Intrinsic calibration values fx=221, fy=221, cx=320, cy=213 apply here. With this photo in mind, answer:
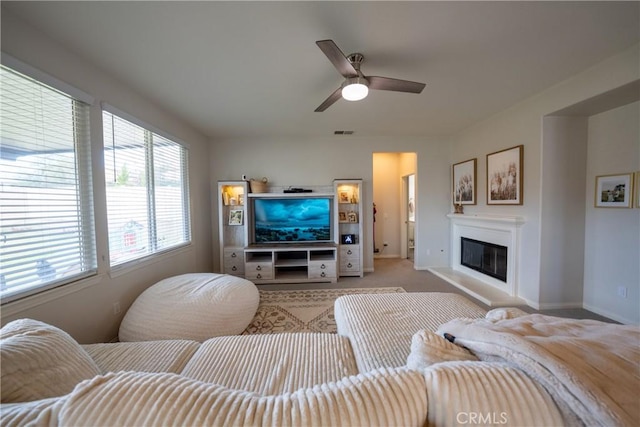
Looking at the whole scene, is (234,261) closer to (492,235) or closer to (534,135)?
(492,235)

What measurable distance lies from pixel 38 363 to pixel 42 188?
1.39 metres

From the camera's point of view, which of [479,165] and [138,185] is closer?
[138,185]

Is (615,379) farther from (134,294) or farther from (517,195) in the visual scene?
(134,294)

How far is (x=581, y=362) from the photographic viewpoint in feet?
2.17

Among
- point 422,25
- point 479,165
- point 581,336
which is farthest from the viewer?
point 479,165

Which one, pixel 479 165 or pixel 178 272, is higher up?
pixel 479 165

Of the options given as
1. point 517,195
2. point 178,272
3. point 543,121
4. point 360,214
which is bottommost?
point 178,272

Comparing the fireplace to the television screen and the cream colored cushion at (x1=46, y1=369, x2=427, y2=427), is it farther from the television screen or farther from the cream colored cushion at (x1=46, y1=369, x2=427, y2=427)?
the cream colored cushion at (x1=46, y1=369, x2=427, y2=427)

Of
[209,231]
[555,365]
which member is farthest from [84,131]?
[555,365]

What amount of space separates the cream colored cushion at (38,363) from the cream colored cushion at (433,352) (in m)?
1.32

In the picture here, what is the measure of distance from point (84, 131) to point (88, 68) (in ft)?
1.86

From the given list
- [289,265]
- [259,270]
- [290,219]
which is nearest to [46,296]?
[259,270]

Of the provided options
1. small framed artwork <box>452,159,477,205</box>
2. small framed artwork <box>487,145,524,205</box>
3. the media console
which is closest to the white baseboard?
small framed artwork <box>487,145,524,205</box>

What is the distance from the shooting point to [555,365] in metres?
0.65
